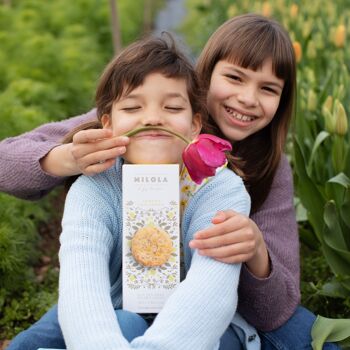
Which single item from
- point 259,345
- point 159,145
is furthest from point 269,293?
point 159,145

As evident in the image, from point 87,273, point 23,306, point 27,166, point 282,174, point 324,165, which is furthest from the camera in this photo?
point 324,165

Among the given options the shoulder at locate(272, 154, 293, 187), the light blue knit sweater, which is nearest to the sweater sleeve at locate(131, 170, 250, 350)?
the light blue knit sweater

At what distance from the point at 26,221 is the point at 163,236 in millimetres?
1255

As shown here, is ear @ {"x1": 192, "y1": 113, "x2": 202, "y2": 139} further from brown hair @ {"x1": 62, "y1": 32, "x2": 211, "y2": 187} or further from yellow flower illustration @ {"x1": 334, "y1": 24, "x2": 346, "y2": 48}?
yellow flower illustration @ {"x1": 334, "y1": 24, "x2": 346, "y2": 48}

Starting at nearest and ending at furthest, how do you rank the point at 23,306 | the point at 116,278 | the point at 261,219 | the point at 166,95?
the point at 166,95, the point at 116,278, the point at 261,219, the point at 23,306

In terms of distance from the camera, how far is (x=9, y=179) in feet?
6.37

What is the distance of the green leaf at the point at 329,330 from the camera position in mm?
1776

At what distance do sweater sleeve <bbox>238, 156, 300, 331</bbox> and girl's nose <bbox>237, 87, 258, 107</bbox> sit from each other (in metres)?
0.26

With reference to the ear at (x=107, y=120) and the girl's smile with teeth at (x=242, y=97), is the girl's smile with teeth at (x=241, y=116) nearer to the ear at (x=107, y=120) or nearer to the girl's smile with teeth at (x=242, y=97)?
the girl's smile with teeth at (x=242, y=97)

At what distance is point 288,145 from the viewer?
3555 mm

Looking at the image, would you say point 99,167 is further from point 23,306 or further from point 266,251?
point 23,306

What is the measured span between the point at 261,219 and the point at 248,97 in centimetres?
37

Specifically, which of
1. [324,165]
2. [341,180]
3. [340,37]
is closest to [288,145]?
[340,37]

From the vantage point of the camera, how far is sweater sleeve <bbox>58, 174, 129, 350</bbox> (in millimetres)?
1415
